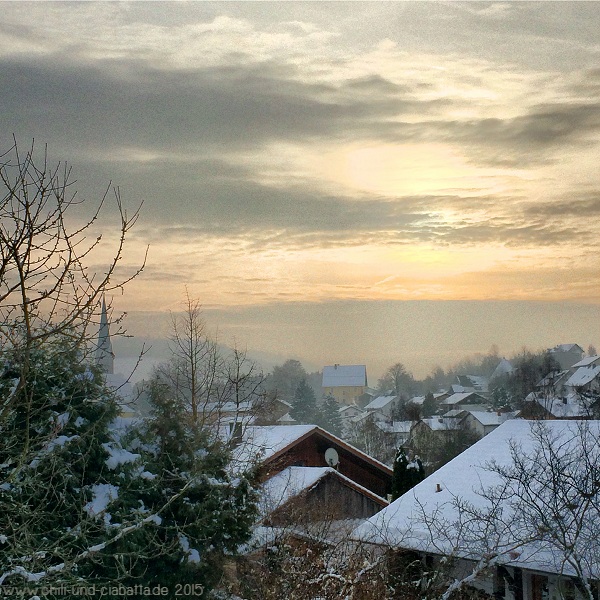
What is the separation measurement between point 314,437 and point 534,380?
63112mm

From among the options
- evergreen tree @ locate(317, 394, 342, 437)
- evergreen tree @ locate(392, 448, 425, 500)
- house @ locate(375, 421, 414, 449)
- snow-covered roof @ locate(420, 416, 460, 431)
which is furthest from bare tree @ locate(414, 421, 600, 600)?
evergreen tree @ locate(317, 394, 342, 437)

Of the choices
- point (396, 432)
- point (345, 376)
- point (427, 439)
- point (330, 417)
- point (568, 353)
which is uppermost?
point (568, 353)

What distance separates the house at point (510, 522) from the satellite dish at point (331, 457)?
8.20m

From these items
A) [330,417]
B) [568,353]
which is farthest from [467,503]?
[568,353]

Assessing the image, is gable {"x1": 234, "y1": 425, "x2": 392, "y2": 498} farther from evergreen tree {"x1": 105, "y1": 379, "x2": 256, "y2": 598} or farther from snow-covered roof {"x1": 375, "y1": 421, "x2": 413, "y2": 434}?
snow-covered roof {"x1": 375, "y1": 421, "x2": 413, "y2": 434}

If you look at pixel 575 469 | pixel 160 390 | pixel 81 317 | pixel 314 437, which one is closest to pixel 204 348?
pixel 314 437

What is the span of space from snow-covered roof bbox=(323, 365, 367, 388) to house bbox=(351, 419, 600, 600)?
11235 centimetres

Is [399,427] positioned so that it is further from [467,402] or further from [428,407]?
[467,402]

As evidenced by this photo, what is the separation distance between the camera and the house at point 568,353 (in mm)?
132125

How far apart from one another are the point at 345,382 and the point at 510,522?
11960 cm

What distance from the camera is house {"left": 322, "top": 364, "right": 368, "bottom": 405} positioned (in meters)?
132

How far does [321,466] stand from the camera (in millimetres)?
26578

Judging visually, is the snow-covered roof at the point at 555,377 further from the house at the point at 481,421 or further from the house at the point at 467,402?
the house at the point at 481,421

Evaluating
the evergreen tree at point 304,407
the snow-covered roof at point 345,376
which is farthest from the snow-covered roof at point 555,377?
the snow-covered roof at point 345,376
